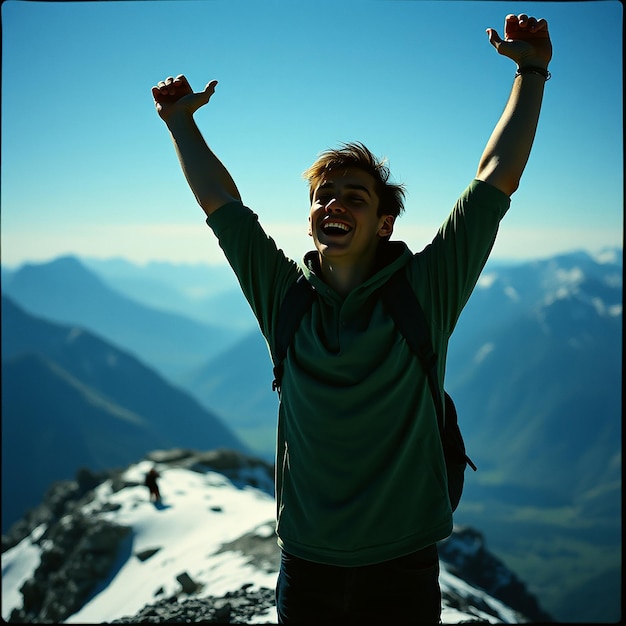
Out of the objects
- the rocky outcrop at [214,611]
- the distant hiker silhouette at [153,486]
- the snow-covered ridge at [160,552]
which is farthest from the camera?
the distant hiker silhouette at [153,486]

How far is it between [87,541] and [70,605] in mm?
3896

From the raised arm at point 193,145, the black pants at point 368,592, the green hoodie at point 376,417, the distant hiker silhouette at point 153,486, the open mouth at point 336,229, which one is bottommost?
the black pants at point 368,592

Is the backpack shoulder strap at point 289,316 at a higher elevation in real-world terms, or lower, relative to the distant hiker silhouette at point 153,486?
lower

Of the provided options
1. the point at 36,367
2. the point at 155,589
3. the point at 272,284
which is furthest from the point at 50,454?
the point at 272,284

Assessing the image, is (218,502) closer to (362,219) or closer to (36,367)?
(362,219)

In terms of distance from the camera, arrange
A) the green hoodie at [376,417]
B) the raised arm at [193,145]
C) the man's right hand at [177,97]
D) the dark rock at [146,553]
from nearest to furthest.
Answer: the green hoodie at [376,417]
the raised arm at [193,145]
the man's right hand at [177,97]
the dark rock at [146,553]

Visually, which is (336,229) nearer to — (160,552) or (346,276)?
(346,276)

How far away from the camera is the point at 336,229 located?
10.0ft

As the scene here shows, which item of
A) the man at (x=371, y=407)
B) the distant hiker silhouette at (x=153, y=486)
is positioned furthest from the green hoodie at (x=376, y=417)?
the distant hiker silhouette at (x=153, y=486)

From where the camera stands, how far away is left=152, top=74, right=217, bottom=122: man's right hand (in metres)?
3.37

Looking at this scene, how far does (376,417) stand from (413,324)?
43cm

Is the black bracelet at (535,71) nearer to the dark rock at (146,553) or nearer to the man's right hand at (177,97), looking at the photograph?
the man's right hand at (177,97)

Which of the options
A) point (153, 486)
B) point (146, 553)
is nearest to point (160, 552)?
point (146, 553)

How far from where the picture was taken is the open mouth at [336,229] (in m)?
3.04
